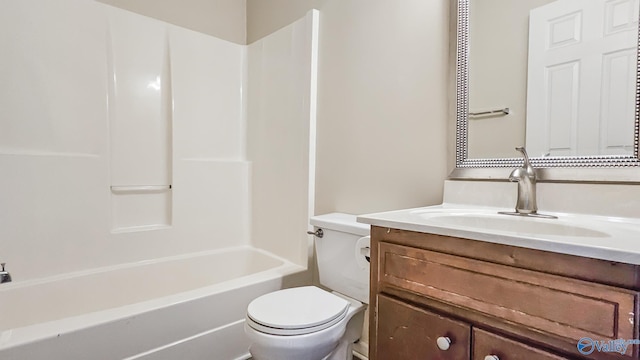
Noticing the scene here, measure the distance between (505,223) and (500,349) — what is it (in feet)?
1.48

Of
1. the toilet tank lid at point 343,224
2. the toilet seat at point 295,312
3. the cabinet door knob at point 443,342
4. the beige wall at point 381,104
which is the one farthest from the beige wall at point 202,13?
the cabinet door knob at point 443,342

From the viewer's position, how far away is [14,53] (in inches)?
65.3

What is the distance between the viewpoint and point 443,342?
79 centimetres

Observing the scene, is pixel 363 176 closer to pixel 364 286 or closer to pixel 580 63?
pixel 364 286

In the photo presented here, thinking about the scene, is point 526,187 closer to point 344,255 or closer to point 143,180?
point 344,255

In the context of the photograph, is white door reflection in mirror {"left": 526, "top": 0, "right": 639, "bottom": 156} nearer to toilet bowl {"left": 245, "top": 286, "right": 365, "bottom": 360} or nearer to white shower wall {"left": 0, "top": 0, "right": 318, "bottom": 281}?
toilet bowl {"left": 245, "top": 286, "right": 365, "bottom": 360}

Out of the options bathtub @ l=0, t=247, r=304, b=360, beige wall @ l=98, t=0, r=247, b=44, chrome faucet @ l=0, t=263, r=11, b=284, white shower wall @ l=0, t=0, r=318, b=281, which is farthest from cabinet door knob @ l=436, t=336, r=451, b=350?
beige wall @ l=98, t=0, r=247, b=44

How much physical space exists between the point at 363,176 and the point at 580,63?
0.99 metres

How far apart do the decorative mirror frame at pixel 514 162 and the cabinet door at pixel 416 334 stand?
64 cm

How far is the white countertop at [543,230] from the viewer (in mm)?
583

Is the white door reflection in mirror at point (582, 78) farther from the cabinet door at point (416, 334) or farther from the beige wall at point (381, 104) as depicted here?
the cabinet door at point (416, 334)

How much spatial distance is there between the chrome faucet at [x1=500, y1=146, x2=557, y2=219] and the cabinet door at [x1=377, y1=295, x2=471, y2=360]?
1.65 feet

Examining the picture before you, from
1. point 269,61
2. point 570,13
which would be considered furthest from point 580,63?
point 269,61

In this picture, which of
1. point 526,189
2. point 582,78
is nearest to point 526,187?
point 526,189
